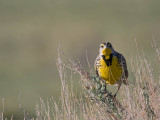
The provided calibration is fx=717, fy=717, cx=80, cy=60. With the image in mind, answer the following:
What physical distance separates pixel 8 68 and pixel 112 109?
18201 mm

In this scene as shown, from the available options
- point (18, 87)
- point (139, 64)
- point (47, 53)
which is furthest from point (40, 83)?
point (139, 64)

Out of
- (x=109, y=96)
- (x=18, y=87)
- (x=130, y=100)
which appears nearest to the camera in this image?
(x=130, y=100)

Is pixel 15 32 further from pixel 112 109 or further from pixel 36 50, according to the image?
pixel 112 109

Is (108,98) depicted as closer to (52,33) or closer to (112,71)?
(112,71)

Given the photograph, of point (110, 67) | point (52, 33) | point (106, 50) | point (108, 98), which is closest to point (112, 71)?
point (110, 67)

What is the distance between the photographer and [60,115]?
536cm

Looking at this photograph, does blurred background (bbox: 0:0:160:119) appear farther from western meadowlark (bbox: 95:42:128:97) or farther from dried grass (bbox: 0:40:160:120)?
dried grass (bbox: 0:40:160:120)

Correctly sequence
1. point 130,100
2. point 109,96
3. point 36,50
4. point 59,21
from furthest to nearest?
1. point 59,21
2. point 36,50
3. point 109,96
4. point 130,100

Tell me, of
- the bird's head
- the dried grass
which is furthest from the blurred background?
the dried grass

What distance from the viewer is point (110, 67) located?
5.88 meters

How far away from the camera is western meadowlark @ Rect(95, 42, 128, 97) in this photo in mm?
5887

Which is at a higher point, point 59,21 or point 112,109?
point 59,21

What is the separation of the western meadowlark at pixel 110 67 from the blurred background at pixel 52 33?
36.0 feet

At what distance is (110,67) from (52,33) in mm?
19478
